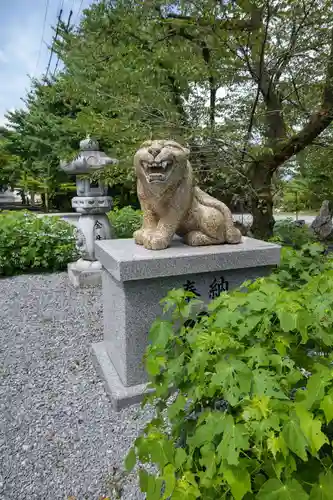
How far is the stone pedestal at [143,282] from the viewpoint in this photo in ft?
8.32

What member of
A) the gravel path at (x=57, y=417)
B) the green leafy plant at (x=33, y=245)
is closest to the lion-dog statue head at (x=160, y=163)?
the gravel path at (x=57, y=417)

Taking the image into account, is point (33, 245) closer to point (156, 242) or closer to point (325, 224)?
point (156, 242)

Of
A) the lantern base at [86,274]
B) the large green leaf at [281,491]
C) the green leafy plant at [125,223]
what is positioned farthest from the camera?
the green leafy plant at [125,223]

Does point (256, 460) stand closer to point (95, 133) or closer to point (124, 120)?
point (124, 120)

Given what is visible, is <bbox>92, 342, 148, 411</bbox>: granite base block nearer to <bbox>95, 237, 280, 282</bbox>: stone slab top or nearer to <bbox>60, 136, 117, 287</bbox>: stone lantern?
<bbox>95, 237, 280, 282</bbox>: stone slab top

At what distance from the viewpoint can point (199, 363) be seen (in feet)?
4.15

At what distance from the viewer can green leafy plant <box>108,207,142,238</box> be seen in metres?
7.41

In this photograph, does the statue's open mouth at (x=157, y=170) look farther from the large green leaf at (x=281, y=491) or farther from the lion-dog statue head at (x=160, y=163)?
the large green leaf at (x=281, y=491)

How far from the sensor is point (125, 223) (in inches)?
299

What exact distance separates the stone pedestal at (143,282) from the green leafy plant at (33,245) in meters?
3.46

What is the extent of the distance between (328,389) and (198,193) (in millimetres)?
2347

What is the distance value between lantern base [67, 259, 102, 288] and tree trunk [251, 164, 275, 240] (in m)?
2.87

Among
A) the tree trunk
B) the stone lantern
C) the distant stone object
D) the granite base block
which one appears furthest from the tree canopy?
the distant stone object

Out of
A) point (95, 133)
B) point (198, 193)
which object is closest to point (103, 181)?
point (95, 133)
